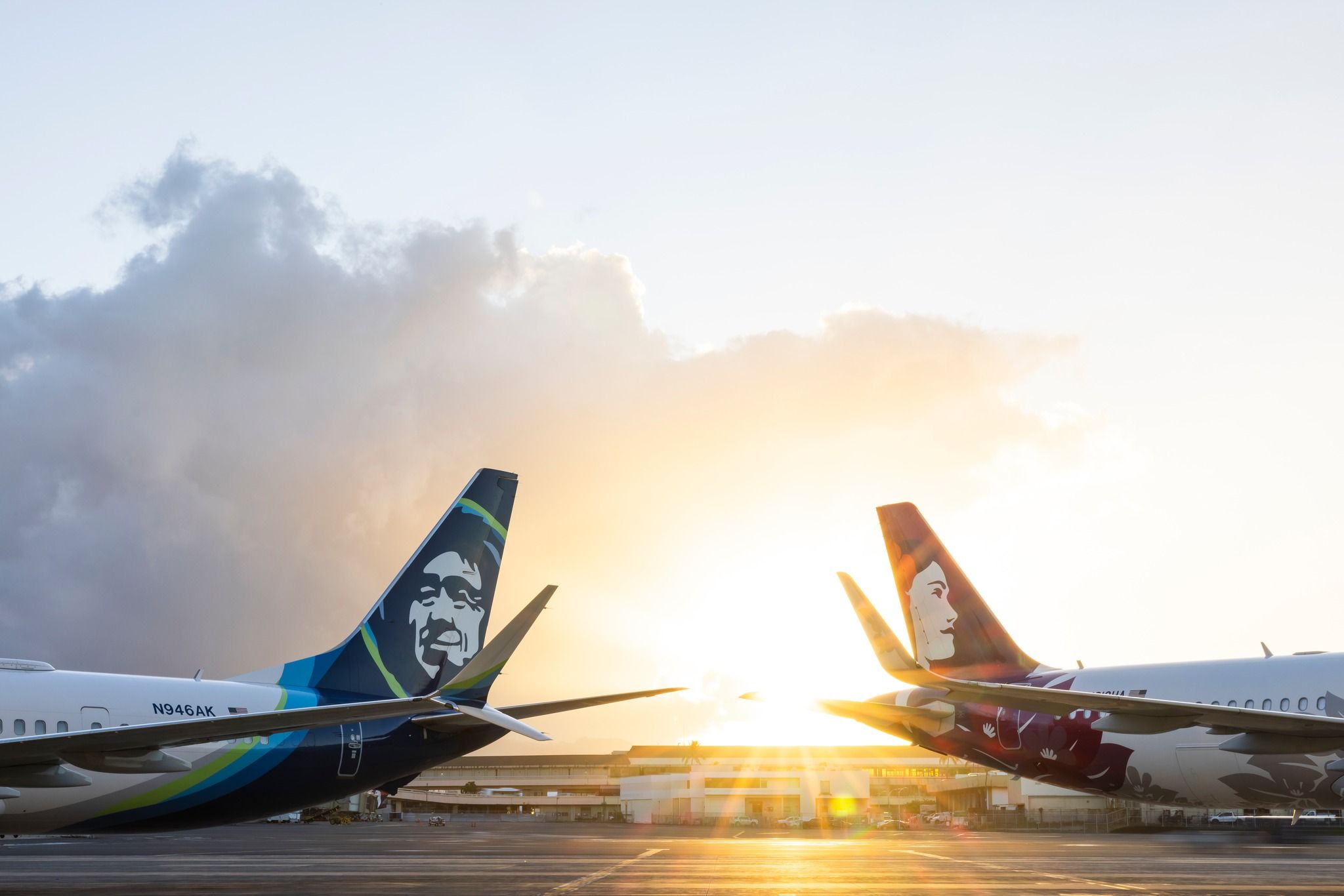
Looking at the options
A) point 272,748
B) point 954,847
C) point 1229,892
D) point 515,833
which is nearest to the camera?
point 1229,892

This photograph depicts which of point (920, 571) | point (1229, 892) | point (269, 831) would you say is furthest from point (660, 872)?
point (269, 831)

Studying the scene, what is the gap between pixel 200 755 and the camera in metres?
21.8

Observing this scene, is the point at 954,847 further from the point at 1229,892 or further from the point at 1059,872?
the point at 1229,892

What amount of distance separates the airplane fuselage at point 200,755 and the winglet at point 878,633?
1407cm

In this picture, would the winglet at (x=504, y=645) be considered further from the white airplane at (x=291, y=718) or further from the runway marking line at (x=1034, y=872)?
the runway marking line at (x=1034, y=872)

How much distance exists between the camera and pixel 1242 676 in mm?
31547

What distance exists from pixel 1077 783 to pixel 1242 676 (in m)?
5.77

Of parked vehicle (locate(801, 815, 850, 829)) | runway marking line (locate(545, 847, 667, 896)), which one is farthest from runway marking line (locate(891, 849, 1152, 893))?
parked vehicle (locate(801, 815, 850, 829))

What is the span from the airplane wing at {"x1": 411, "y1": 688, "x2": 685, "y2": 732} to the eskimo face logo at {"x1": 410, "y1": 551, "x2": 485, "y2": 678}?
2.58 meters

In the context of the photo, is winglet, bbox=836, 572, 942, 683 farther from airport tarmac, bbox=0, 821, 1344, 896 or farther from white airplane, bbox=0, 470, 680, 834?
white airplane, bbox=0, 470, 680, 834

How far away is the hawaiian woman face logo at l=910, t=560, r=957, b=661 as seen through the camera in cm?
3875

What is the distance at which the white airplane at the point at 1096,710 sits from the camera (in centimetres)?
2436

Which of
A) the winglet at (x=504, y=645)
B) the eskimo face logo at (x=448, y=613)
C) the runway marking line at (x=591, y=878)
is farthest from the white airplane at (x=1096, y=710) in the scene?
the eskimo face logo at (x=448, y=613)

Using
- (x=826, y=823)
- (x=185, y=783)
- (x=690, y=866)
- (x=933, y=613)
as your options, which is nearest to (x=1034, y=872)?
(x=690, y=866)
